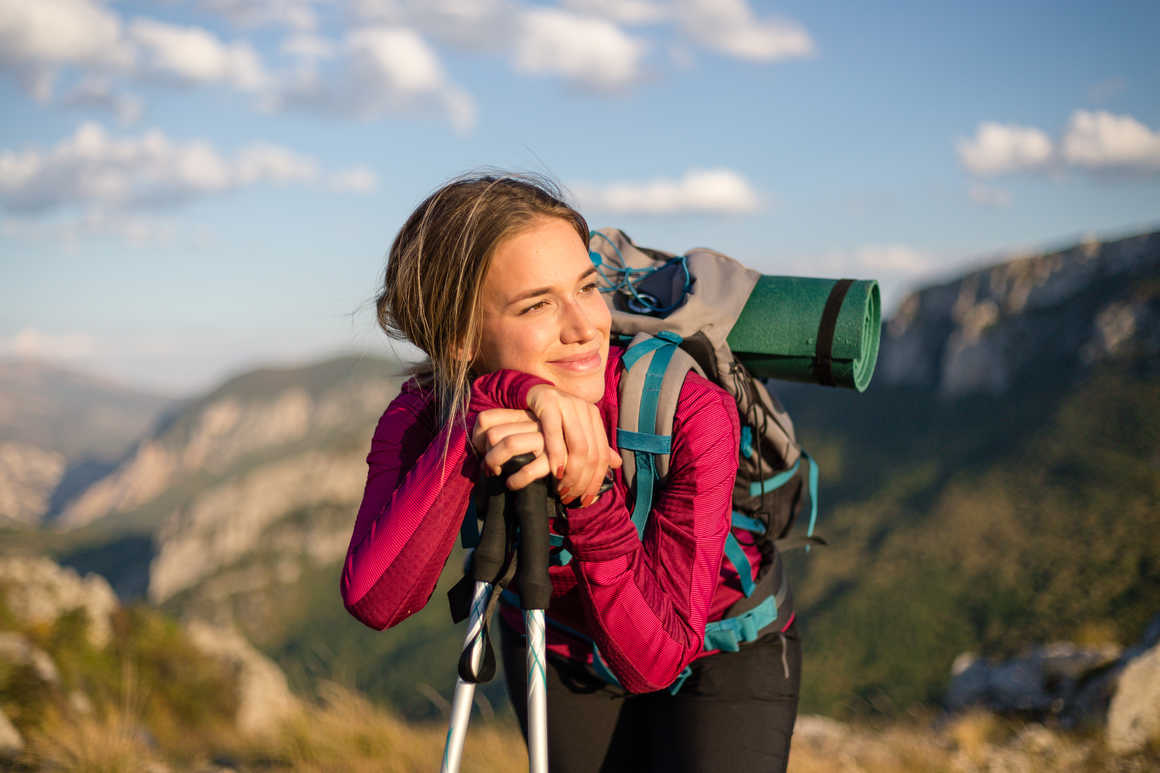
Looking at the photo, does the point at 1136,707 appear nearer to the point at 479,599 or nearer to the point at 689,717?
the point at 689,717

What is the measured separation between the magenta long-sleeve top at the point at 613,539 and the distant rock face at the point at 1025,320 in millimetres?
100455

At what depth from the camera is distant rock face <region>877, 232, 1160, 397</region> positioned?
287 ft

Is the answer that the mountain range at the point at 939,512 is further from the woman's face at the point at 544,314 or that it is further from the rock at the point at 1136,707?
the woman's face at the point at 544,314

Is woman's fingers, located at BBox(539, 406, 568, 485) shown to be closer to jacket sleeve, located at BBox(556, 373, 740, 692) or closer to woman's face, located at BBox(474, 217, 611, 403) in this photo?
jacket sleeve, located at BBox(556, 373, 740, 692)

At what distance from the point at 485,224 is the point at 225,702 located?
9011 mm

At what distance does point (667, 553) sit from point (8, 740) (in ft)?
15.2

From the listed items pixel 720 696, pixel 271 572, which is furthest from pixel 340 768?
pixel 271 572

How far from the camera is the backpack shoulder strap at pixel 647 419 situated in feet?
6.87

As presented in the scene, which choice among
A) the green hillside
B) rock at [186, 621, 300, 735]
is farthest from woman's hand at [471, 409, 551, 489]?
the green hillside

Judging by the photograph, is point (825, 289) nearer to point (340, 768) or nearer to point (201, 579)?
point (340, 768)

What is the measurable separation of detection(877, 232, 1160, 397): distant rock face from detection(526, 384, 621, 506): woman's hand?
331 feet

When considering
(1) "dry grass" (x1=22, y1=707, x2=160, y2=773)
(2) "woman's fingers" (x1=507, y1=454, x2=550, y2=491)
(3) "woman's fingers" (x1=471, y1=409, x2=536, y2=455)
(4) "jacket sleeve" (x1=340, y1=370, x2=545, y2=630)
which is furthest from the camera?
(1) "dry grass" (x1=22, y1=707, x2=160, y2=773)

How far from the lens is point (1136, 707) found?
→ 591cm

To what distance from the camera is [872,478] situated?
98.1 metres
